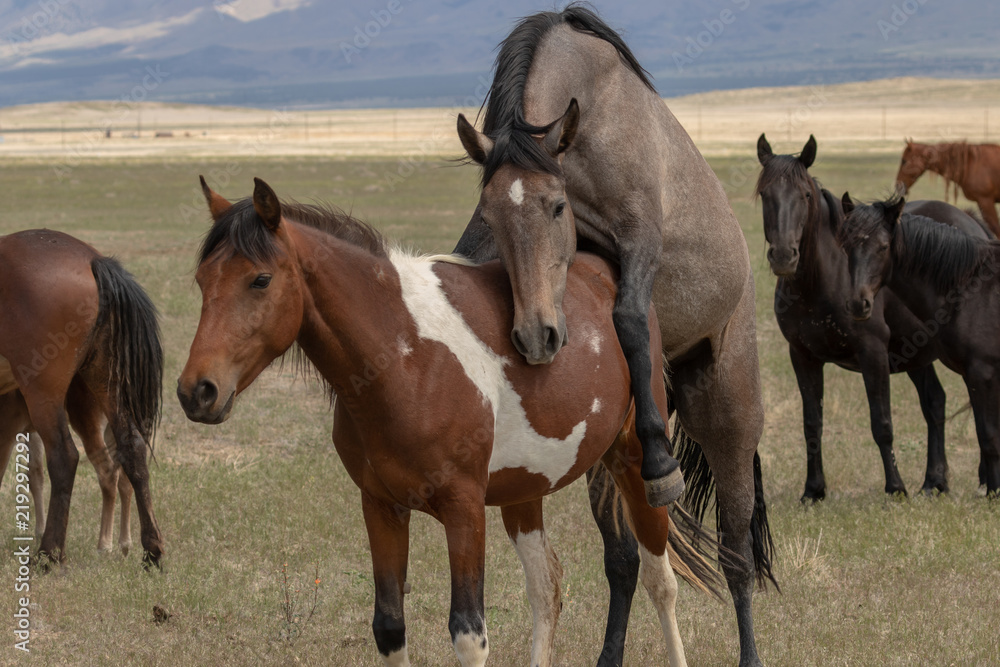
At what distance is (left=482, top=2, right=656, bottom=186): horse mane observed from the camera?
373cm

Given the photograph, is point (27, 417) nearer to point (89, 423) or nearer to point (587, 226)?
point (89, 423)

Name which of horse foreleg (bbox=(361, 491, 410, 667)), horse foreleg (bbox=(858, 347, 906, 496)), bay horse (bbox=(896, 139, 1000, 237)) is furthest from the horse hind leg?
bay horse (bbox=(896, 139, 1000, 237))

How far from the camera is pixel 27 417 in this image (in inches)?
260

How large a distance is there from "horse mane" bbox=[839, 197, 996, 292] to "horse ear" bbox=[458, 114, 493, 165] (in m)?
4.83

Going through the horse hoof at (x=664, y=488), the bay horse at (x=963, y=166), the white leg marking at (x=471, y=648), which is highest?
the horse hoof at (x=664, y=488)

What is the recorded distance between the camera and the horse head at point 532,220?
3.61 m

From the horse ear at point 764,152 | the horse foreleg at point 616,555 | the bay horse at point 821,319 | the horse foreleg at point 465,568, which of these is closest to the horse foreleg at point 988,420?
the bay horse at point 821,319

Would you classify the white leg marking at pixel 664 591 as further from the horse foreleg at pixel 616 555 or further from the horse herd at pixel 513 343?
the horse foreleg at pixel 616 555

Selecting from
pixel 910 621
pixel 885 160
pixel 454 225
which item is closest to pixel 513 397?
pixel 910 621

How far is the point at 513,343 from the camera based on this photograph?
3.74 m

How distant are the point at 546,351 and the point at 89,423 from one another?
13.9 ft

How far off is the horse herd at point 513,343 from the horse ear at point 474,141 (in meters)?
0.01

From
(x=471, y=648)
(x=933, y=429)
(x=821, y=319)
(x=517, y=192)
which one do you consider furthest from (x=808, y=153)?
(x=471, y=648)

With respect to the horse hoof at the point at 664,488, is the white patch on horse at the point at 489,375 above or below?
above
